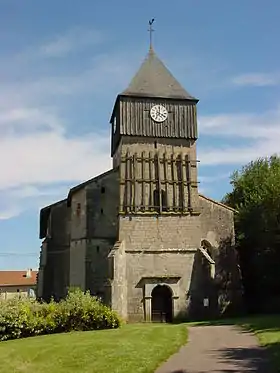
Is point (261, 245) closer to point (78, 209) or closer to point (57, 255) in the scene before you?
point (78, 209)

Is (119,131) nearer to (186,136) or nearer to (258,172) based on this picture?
(186,136)

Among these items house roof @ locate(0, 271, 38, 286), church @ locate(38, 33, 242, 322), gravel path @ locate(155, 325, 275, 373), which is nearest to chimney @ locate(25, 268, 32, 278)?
house roof @ locate(0, 271, 38, 286)

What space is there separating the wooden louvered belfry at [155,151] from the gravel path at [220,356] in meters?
14.1

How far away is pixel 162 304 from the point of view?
32719 mm

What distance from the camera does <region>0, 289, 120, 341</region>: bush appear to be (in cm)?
2401

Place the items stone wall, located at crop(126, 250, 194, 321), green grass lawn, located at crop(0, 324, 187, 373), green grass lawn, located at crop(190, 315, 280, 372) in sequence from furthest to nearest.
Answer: stone wall, located at crop(126, 250, 194, 321) → green grass lawn, located at crop(190, 315, 280, 372) → green grass lawn, located at crop(0, 324, 187, 373)

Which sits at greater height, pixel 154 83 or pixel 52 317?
pixel 154 83

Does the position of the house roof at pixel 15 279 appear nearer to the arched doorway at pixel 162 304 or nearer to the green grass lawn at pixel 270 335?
the arched doorway at pixel 162 304

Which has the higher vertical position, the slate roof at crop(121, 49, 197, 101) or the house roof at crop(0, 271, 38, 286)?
the slate roof at crop(121, 49, 197, 101)

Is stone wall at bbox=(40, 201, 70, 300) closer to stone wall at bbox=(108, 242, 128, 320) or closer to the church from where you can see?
the church

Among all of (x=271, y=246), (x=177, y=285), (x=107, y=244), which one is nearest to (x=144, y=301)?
(x=177, y=285)

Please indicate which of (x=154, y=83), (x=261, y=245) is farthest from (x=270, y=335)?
(x=154, y=83)

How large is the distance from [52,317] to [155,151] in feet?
49.3

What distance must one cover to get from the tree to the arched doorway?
7.46 m
